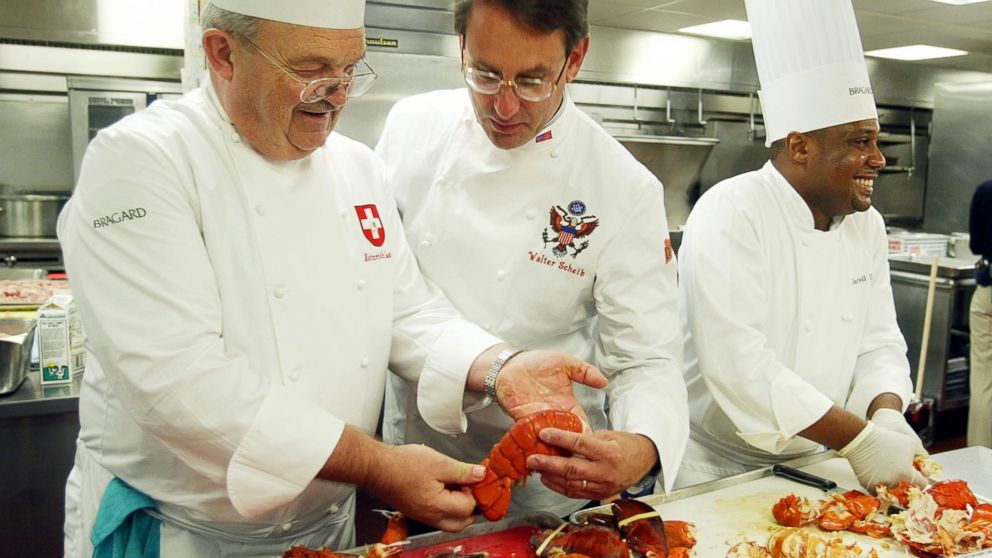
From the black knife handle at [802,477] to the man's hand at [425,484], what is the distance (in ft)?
3.64

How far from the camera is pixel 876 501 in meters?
2.10

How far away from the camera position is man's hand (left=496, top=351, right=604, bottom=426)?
186 centimetres

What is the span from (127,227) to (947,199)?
11.0m

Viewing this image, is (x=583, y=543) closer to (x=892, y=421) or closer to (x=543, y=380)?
(x=543, y=380)

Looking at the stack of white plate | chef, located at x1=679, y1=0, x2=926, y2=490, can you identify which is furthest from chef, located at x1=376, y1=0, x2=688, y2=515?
the stack of white plate

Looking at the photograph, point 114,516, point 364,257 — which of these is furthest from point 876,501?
point 114,516

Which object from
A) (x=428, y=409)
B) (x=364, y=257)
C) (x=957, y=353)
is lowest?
(x=957, y=353)

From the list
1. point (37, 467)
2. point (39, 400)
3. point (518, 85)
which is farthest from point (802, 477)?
point (37, 467)

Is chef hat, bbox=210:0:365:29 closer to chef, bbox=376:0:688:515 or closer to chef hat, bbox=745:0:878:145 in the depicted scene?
chef, bbox=376:0:688:515

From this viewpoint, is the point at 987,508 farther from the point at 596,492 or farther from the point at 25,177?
the point at 25,177

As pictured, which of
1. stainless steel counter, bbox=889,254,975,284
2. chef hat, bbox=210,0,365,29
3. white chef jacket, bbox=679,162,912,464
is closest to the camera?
chef hat, bbox=210,0,365,29

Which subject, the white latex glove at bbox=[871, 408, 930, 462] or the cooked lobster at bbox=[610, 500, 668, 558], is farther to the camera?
the white latex glove at bbox=[871, 408, 930, 462]

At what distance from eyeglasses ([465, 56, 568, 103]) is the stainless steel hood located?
5.87m

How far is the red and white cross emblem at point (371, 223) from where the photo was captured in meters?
1.93
